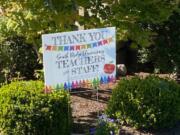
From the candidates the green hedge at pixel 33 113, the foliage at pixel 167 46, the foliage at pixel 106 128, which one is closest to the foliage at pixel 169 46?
the foliage at pixel 167 46

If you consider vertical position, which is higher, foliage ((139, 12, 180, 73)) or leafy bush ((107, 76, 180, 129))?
foliage ((139, 12, 180, 73))

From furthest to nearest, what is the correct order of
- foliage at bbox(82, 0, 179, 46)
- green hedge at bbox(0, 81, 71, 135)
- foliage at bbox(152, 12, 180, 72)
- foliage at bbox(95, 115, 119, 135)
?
foliage at bbox(152, 12, 180, 72) < foliage at bbox(82, 0, 179, 46) < foliage at bbox(95, 115, 119, 135) < green hedge at bbox(0, 81, 71, 135)

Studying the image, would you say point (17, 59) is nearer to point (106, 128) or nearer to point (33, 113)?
point (33, 113)

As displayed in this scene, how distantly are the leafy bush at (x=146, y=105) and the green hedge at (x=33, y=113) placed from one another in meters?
0.82

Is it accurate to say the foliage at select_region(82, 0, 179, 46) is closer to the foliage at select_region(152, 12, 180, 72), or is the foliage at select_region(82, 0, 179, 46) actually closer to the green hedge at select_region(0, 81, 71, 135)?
the foliage at select_region(152, 12, 180, 72)

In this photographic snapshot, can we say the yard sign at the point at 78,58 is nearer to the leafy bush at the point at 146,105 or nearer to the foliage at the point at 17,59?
the leafy bush at the point at 146,105

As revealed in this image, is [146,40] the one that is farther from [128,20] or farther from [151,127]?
[151,127]

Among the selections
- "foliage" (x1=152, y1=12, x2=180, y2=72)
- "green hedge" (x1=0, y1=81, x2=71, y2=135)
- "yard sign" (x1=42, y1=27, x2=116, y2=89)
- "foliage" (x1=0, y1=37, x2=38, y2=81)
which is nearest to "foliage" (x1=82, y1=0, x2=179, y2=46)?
"yard sign" (x1=42, y1=27, x2=116, y2=89)

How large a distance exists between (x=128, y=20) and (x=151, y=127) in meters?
1.73

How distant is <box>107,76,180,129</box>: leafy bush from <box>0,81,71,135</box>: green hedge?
0.82 meters

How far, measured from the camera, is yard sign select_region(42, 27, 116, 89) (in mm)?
5914

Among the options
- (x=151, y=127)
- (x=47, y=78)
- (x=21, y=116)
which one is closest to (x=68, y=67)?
(x=47, y=78)

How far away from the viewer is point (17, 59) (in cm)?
930

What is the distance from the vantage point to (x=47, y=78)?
5906mm
